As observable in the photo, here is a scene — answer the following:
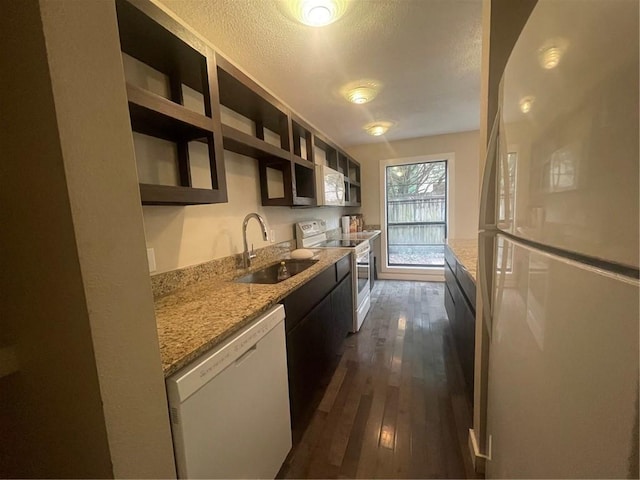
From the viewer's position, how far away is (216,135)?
54.7 inches

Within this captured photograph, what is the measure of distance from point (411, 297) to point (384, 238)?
1322mm

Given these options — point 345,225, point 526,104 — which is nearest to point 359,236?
point 345,225

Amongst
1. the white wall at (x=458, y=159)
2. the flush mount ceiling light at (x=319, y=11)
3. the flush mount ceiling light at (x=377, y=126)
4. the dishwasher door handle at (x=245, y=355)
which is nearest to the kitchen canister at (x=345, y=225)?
the white wall at (x=458, y=159)

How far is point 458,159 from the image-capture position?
417 centimetres

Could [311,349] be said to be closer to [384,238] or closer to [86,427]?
[86,427]

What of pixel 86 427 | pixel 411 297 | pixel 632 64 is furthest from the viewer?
pixel 411 297

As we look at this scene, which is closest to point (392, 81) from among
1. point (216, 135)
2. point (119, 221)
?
point (216, 135)

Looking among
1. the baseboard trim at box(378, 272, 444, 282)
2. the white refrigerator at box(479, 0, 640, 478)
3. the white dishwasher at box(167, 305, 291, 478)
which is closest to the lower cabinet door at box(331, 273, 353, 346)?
the white dishwasher at box(167, 305, 291, 478)

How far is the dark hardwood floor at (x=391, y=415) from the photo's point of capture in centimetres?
133

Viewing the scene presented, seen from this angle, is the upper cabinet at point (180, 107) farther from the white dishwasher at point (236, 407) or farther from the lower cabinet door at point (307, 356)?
the lower cabinet door at point (307, 356)

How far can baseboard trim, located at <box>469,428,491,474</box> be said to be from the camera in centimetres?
127

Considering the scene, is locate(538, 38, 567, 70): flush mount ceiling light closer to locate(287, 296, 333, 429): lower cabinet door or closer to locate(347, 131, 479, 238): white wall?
locate(287, 296, 333, 429): lower cabinet door

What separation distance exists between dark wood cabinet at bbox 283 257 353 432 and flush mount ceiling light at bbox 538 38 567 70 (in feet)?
4.12

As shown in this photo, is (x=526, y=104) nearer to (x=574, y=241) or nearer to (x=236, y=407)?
(x=574, y=241)
